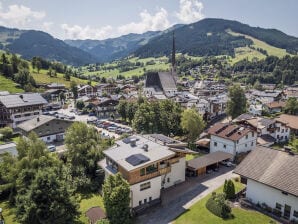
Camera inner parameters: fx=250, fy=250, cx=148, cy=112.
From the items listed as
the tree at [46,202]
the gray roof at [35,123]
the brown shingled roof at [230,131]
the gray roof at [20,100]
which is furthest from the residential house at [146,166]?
the gray roof at [20,100]

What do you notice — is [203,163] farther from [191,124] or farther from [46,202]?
[46,202]

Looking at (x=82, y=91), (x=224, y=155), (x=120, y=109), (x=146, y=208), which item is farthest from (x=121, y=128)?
(x=82, y=91)

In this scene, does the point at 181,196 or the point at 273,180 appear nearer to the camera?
the point at 273,180

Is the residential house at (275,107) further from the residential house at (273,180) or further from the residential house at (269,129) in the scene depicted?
the residential house at (273,180)

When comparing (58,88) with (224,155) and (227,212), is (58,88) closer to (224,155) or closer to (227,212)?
(224,155)

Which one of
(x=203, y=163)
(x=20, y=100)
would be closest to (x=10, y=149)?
(x=203, y=163)

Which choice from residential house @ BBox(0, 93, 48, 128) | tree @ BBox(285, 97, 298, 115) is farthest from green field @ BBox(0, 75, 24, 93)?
tree @ BBox(285, 97, 298, 115)
